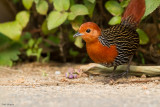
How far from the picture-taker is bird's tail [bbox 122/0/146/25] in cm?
369

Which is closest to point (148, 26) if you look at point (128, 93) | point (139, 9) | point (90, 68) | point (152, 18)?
point (152, 18)

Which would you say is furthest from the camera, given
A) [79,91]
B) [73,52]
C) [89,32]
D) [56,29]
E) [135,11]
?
[73,52]

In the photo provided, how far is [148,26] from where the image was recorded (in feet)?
16.0

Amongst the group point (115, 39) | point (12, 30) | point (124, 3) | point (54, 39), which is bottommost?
point (115, 39)

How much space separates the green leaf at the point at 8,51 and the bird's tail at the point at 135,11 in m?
2.02

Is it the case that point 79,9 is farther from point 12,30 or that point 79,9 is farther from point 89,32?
point 12,30

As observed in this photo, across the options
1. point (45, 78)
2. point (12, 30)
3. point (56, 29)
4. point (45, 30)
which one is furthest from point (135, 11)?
point (12, 30)

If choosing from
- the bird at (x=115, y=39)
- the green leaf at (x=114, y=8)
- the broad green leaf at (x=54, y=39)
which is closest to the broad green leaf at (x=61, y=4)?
the green leaf at (x=114, y=8)

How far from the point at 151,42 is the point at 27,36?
2.11m

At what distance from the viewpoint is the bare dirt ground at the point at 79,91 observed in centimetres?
242

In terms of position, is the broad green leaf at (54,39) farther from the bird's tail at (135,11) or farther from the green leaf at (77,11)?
the bird's tail at (135,11)

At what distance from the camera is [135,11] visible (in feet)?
12.5

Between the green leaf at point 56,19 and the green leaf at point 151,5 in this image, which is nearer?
the green leaf at point 151,5

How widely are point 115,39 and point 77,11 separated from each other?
2.56ft
